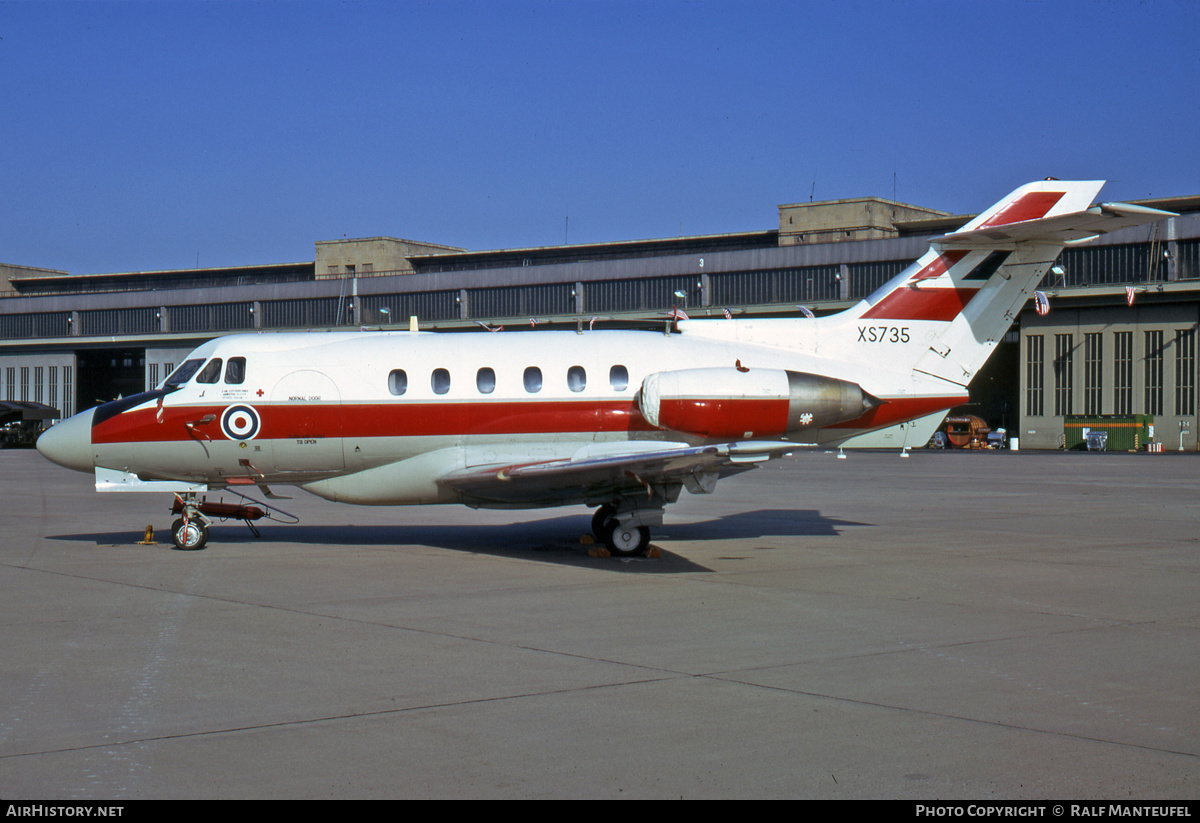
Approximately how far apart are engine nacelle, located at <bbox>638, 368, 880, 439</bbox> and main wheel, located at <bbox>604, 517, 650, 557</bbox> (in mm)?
1589

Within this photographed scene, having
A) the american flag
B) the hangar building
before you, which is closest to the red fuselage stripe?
the hangar building

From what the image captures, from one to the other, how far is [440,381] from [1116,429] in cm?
5643

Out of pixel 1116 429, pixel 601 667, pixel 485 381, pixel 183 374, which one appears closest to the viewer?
pixel 601 667

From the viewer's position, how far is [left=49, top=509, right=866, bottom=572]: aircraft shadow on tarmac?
57.9ft

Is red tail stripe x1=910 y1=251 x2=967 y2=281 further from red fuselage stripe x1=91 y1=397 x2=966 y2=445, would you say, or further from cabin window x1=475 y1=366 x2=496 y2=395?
cabin window x1=475 y1=366 x2=496 y2=395

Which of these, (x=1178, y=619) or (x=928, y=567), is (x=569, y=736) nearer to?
(x=1178, y=619)

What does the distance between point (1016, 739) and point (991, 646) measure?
10.1 feet

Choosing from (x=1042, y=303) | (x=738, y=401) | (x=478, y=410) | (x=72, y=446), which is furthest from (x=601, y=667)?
(x=1042, y=303)

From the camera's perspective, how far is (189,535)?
671 inches

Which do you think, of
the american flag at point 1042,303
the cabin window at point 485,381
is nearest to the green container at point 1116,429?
the american flag at point 1042,303

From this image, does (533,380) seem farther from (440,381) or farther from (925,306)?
(925,306)

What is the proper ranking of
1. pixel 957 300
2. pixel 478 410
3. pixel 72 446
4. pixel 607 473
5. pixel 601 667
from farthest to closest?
1. pixel 957 300
2. pixel 478 410
3. pixel 72 446
4. pixel 607 473
5. pixel 601 667

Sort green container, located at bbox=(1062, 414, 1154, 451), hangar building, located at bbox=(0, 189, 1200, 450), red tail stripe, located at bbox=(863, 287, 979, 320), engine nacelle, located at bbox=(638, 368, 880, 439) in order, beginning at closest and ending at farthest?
1. engine nacelle, located at bbox=(638, 368, 880, 439)
2. red tail stripe, located at bbox=(863, 287, 979, 320)
3. green container, located at bbox=(1062, 414, 1154, 451)
4. hangar building, located at bbox=(0, 189, 1200, 450)
